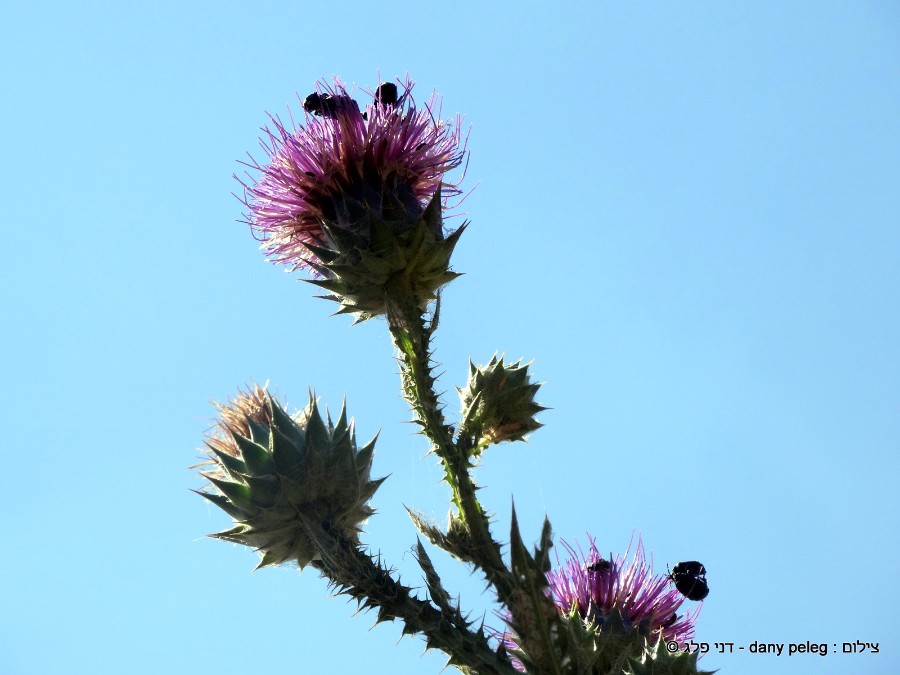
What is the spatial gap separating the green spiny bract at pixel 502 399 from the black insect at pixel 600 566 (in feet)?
4.16

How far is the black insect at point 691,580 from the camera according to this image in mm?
6055

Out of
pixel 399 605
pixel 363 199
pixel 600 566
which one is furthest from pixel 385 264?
pixel 600 566

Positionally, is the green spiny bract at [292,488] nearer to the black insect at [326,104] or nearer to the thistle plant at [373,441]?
the thistle plant at [373,441]

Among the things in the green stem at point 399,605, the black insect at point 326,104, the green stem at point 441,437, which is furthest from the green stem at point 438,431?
the black insect at point 326,104

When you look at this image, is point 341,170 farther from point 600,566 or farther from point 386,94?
point 600,566

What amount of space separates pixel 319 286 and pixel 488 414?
1390 mm

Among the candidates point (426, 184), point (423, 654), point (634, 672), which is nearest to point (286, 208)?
point (426, 184)

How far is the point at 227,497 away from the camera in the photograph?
17.3 feet

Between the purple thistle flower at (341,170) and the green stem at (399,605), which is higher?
the purple thistle flower at (341,170)

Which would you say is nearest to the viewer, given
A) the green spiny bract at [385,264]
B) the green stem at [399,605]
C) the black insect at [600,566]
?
the green stem at [399,605]

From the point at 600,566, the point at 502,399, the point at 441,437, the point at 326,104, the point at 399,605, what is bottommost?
the point at 399,605

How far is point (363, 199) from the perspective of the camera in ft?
19.6

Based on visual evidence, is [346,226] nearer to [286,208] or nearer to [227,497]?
[286,208]

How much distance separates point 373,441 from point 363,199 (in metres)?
1.65
